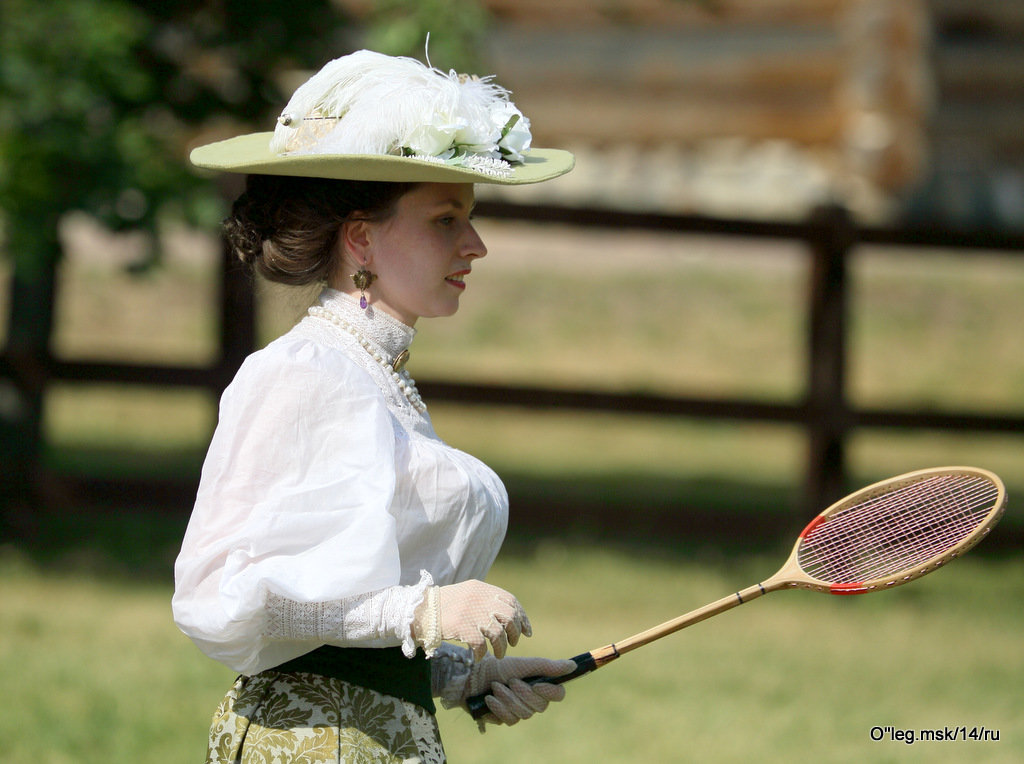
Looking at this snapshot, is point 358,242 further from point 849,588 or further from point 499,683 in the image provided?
point 849,588

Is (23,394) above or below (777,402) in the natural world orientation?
above

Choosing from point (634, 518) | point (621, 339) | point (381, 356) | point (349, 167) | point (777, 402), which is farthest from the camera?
point (621, 339)

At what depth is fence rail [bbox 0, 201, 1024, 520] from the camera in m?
7.18

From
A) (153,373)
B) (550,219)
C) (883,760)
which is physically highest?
(550,219)

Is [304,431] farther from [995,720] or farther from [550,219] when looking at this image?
[550,219]

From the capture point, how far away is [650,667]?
5.43 meters

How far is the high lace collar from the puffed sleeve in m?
0.16

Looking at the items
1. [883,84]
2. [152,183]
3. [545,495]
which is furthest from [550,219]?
[883,84]

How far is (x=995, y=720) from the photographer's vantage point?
191 inches

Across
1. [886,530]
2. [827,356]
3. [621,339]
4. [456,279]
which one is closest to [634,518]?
[827,356]

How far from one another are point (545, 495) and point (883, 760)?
411 centimetres

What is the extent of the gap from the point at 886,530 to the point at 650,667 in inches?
117

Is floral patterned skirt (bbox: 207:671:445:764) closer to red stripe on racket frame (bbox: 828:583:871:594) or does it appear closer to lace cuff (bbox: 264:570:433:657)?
lace cuff (bbox: 264:570:433:657)

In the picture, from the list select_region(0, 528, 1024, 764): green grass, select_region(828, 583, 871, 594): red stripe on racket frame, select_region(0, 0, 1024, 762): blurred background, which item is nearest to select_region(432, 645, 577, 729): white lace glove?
select_region(828, 583, 871, 594): red stripe on racket frame
